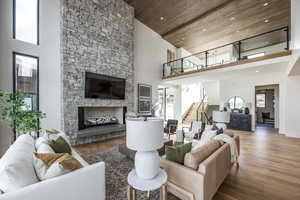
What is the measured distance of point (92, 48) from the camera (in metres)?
4.54

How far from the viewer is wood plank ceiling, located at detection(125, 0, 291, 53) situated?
5.08m

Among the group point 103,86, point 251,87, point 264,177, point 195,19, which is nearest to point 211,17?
point 195,19

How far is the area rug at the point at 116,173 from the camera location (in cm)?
189

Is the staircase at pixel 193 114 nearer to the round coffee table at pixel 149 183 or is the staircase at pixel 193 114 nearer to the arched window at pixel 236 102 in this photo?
the arched window at pixel 236 102

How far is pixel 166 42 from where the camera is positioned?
8.25 meters

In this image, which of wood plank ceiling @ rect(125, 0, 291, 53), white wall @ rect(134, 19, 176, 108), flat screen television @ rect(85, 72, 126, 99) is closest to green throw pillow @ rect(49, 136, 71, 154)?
flat screen television @ rect(85, 72, 126, 99)

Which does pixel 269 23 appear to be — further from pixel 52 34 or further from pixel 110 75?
pixel 52 34

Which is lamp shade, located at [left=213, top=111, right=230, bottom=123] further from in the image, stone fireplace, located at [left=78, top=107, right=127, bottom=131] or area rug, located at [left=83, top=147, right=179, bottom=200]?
stone fireplace, located at [left=78, top=107, right=127, bottom=131]

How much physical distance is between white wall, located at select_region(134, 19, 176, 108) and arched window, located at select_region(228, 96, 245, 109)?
4193mm

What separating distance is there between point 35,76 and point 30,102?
0.74 m

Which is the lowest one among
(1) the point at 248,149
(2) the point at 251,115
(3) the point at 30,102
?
(1) the point at 248,149

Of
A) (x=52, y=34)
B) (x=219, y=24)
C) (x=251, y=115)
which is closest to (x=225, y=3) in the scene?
(x=219, y=24)

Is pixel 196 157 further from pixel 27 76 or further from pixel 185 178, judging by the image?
pixel 27 76

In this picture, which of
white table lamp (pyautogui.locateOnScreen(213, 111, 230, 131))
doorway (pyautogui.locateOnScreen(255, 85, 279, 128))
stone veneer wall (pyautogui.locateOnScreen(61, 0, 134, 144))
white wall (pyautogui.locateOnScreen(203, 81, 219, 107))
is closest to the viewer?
white table lamp (pyautogui.locateOnScreen(213, 111, 230, 131))
